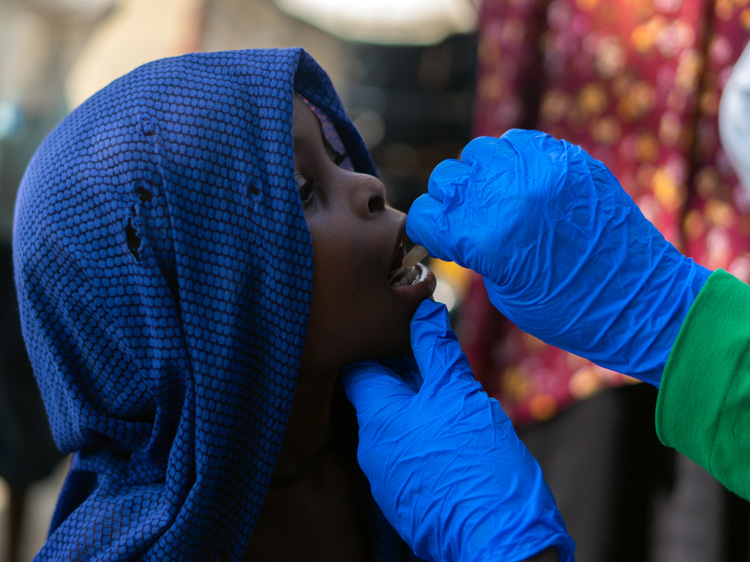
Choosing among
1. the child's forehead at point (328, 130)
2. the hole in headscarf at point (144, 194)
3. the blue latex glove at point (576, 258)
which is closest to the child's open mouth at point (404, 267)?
the blue latex glove at point (576, 258)

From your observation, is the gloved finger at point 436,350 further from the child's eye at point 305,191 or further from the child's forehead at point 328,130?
the child's forehead at point 328,130

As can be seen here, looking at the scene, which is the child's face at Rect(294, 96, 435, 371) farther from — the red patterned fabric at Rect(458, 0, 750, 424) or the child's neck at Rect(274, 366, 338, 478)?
the red patterned fabric at Rect(458, 0, 750, 424)

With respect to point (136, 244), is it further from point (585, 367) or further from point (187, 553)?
point (585, 367)

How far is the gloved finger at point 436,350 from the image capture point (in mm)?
893

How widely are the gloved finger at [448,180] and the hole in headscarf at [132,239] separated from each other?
41 centimetres

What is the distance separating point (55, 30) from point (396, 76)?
4.89 feet

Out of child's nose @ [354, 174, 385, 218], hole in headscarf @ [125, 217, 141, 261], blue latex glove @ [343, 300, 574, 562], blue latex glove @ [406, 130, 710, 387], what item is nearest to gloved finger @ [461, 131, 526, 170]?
blue latex glove @ [406, 130, 710, 387]

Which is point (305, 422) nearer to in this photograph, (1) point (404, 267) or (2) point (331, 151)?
(1) point (404, 267)

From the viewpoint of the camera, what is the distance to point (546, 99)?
1.98 meters

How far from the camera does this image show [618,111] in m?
1.86

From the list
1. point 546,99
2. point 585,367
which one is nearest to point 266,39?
point 546,99

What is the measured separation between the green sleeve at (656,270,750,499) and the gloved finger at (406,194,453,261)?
324mm

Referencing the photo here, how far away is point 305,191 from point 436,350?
1.00 feet

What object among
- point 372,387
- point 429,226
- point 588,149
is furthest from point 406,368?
point 588,149
